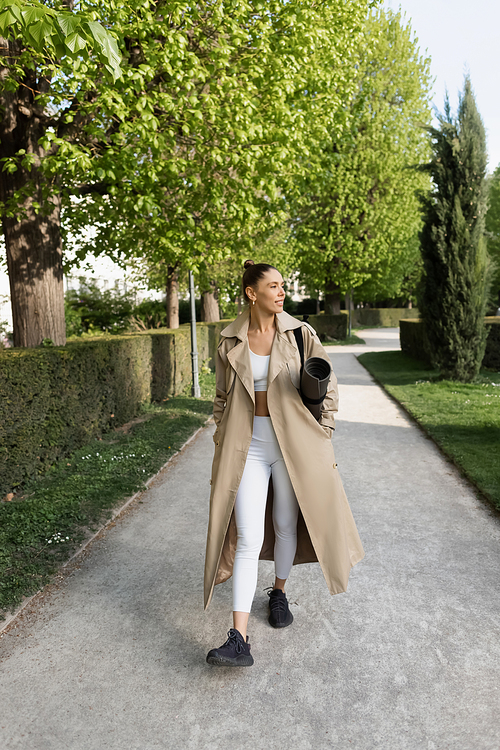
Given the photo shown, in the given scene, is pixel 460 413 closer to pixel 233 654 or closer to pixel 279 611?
pixel 279 611

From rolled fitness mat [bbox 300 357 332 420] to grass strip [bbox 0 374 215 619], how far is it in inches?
87.6

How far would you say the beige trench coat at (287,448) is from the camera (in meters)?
3.18

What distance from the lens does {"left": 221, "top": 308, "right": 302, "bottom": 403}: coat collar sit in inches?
126

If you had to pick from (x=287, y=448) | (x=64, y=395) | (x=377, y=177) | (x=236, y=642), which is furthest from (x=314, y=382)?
(x=377, y=177)

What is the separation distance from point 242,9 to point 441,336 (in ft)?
28.0

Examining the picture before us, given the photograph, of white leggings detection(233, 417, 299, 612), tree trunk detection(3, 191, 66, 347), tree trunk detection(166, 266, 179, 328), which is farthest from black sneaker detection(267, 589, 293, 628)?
tree trunk detection(166, 266, 179, 328)

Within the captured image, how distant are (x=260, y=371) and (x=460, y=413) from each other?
7401mm

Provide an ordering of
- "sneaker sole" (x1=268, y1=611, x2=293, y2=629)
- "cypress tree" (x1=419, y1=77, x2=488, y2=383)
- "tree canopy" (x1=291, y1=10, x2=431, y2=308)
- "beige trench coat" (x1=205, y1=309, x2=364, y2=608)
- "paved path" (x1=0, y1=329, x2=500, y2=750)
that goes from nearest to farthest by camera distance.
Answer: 1. "paved path" (x1=0, y1=329, x2=500, y2=750)
2. "beige trench coat" (x1=205, y1=309, x2=364, y2=608)
3. "sneaker sole" (x1=268, y1=611, x2=293, y2=629)
4. "cypress tree" (x1=419, y1=77, x2=488, y2=383)
5. "tree canopy" (x1=291, y1=10, x2=431, y2=308)

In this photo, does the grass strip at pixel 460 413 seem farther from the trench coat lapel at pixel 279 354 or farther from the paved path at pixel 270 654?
the trench coat lapel at pixel 279 354

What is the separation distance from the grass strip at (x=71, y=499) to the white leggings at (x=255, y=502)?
5.06ft

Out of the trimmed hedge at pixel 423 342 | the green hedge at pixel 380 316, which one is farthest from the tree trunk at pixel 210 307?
the green hedge at pixel 380 316

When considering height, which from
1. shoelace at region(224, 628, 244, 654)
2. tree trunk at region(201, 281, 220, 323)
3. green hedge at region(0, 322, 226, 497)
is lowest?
shoelace at region(224, 628, 244, 654)

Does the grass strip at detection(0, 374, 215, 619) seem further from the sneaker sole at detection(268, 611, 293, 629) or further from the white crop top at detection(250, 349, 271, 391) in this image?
the white crop top at detection(250, 349, 271, 391)

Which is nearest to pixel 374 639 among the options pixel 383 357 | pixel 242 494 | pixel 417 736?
pixel 417 736
